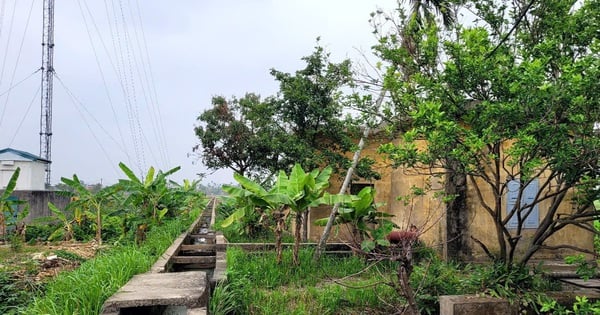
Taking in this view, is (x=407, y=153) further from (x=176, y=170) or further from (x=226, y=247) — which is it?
(x=176, y=170)

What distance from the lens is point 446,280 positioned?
636 cm

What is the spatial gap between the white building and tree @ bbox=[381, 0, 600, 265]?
1434cm

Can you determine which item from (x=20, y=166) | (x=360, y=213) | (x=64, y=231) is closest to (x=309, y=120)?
(x=360, y=213)

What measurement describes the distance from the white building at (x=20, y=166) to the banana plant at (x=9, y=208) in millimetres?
4410

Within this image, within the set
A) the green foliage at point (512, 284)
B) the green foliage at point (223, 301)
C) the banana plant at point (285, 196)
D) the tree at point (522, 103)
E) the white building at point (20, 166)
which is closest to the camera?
the tree at point (522, 103)

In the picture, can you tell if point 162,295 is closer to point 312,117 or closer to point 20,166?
point 312,117

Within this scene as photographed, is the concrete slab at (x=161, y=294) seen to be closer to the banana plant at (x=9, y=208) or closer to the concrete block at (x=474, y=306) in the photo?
the concrete block at (x=474, y=306)

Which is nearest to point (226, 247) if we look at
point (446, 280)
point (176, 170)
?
point (176, 170)

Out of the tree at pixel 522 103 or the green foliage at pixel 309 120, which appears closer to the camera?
the tree at pixel 522 103

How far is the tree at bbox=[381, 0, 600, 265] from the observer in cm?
482

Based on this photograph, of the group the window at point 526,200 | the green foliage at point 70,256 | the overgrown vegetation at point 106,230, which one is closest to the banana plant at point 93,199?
the overgrown vegetation at point 106,230

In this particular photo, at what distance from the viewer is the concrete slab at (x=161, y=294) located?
3.81 metres

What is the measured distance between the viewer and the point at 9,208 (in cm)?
1090

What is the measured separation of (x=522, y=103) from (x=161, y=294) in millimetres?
4134
